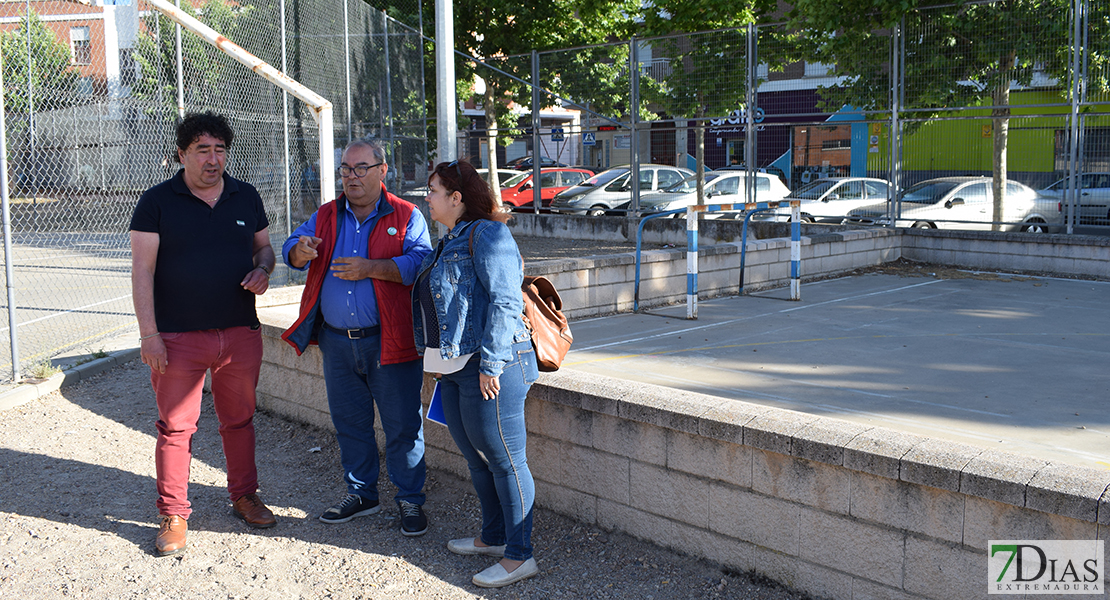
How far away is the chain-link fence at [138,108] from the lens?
24.1 feet

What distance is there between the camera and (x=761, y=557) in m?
3.57

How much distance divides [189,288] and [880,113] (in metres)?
13.8

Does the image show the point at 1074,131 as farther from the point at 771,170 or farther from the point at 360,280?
the point at 360,280

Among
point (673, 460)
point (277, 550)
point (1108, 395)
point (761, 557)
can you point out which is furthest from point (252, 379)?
point (1108, 395)

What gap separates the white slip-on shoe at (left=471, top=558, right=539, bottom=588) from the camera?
12.0ft

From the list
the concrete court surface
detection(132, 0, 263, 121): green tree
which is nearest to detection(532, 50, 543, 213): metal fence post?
the concrete court surface

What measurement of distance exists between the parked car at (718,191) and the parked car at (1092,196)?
4514 mm

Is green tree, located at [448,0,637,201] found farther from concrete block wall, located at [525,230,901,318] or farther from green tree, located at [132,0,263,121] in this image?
green tree, located at [132,0,263,121]

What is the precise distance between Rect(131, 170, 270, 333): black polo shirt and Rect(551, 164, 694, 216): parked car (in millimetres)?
14645

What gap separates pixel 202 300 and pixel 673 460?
2.20 meters

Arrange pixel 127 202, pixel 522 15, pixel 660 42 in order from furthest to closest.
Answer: pixel 522 15, pixel 660 42, pixel 127 202

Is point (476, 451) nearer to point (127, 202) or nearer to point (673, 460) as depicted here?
point (673, 460)

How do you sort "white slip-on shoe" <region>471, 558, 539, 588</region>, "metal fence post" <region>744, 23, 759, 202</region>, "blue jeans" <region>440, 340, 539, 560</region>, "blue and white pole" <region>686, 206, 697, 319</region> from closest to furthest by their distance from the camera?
"blue jeans" <region>440, 340, 539, 560</region> → "white slip-on shoe" <region>471, 558, 539, 588</region> → "blue and white pole" <region>686, 206, 697, 319</region> → "metal fence post" <region>744, 23, 759, 202</region>

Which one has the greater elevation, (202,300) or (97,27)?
(97,27)
